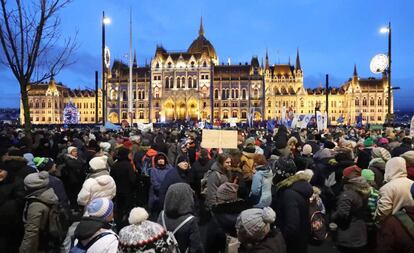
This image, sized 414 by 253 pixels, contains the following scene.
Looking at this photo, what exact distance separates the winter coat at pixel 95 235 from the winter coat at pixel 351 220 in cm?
272

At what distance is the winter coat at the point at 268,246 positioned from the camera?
3.85 metres

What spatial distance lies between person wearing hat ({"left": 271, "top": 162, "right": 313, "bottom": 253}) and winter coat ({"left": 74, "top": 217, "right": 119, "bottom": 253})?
1.84m

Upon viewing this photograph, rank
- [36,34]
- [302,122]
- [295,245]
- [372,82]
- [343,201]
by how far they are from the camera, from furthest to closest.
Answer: [372,82] → [302,122] → [36,34] → [343,201] → [295,245]

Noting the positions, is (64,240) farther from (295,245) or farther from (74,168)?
(74,168)

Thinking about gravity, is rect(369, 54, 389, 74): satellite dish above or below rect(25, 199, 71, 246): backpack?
above

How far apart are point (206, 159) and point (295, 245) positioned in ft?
14.5

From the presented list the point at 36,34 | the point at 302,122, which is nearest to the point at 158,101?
the point at 302,122

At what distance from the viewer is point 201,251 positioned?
15.9 feet

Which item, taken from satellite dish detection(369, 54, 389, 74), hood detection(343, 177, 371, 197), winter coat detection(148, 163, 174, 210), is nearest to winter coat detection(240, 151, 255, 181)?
winter coat detection(148, 163, 174, 210)

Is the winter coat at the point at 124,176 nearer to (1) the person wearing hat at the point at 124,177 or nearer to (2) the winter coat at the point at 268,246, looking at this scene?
(1) the person wearing hat at the point at 124,177

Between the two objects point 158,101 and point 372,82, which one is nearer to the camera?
point 158,101

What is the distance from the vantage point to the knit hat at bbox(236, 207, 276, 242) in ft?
12.5

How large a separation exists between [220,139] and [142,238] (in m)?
6.06

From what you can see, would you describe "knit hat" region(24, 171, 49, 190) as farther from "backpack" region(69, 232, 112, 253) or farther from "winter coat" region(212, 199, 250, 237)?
"winter coat" region(212, 199, 250, 237)
